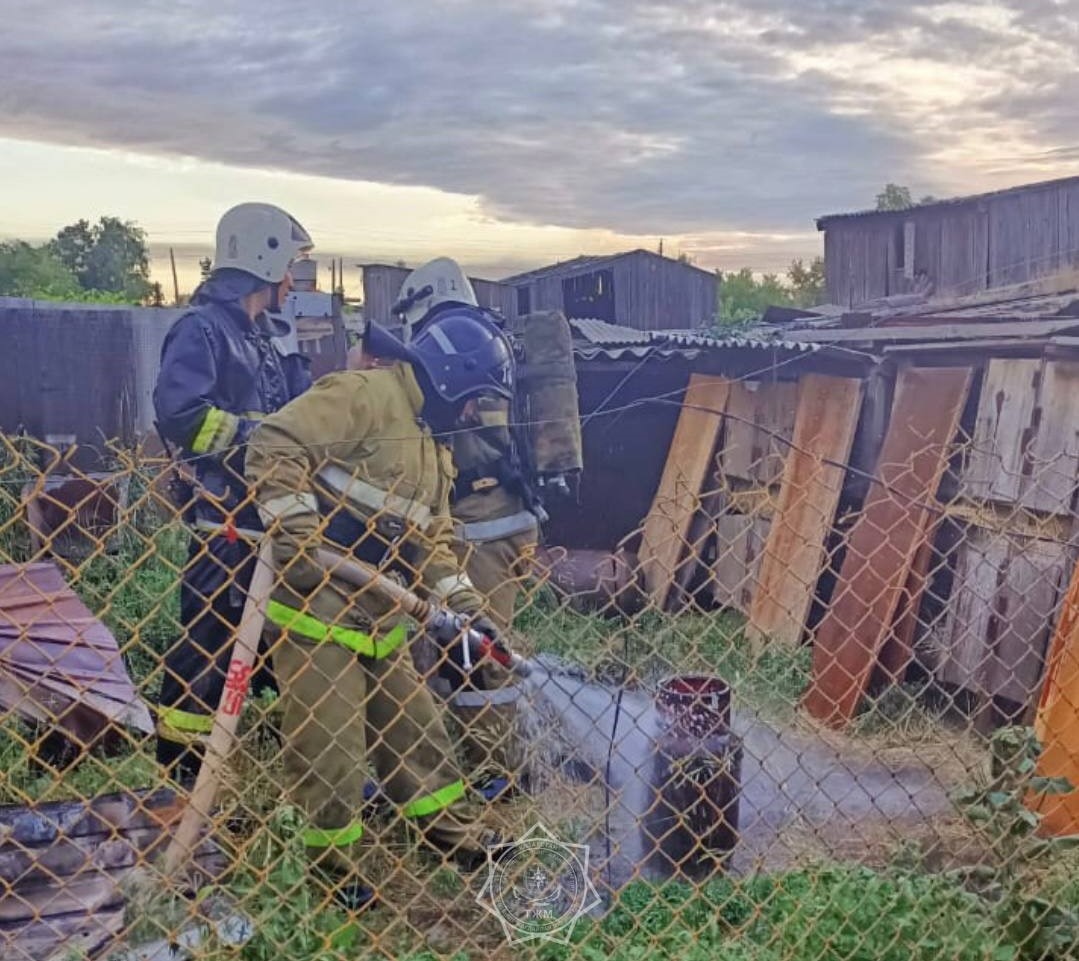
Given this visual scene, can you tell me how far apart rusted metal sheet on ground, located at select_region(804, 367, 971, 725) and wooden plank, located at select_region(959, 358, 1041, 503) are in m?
0.15

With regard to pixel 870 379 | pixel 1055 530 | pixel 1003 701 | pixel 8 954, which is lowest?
pixel 1003 701

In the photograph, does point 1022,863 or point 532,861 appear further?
point 532,861

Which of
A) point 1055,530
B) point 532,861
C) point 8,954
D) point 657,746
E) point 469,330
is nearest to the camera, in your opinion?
point 8,954

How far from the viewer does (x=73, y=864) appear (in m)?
2.79

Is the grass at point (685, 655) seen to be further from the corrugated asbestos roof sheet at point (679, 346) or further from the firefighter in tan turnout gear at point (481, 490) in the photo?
the corrugated asbestos roof sheet at point (679, 346)

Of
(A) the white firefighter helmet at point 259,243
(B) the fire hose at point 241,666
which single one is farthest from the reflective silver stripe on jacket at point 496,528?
(B) the fire hose at point 241,666

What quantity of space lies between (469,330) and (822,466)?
3017 millimetres

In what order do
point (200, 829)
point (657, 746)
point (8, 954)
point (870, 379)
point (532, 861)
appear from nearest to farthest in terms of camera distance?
point (8, 954) < point (200, 829) < point (532, 861) < point (657, 746) < point (870, 379)

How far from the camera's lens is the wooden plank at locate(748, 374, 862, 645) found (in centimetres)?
621

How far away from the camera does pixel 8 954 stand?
2.46m

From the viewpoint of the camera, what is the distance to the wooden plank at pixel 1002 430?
5.47m

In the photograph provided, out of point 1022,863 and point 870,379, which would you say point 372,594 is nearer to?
point 1022,863

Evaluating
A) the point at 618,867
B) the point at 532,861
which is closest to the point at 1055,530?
the point at 618,867

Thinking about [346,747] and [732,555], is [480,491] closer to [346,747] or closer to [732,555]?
[346,747]
